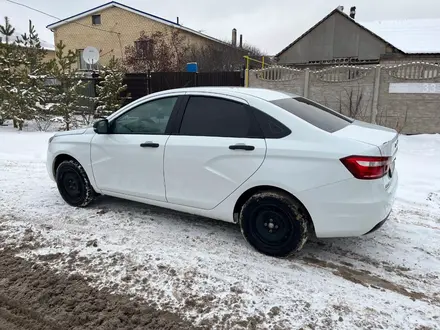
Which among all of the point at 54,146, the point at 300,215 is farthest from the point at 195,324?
the point at 54,146

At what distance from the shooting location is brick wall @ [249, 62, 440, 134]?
346 inches

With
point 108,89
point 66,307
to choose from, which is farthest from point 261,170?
point 108,89

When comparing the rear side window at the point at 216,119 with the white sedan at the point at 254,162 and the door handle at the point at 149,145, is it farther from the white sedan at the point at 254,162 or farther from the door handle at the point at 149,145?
the door handle at the point at 149,145

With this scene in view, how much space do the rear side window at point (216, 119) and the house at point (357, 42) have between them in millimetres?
18692

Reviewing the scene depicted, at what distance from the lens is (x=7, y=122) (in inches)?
529

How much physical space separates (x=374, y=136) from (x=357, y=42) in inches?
883

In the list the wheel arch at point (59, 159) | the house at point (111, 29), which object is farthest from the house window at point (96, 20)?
the wheel arch at point (59, 159)

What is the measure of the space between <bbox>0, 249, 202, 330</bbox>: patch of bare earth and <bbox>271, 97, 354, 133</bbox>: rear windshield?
214cm

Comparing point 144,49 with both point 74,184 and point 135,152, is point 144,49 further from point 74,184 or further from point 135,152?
point 135,152

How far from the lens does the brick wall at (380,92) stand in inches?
346

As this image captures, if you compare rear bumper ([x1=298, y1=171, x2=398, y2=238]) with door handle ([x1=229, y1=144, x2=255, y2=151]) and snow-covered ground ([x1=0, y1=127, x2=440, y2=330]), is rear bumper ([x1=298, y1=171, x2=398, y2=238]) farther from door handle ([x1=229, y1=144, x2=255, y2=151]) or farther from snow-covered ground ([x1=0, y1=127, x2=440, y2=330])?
door handle ([x1=229, y1=144, x2=255, y2=151])

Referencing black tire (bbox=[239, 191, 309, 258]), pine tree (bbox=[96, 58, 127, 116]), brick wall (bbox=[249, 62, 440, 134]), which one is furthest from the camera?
pine tree (bbox=[96, 58, 127, 116])

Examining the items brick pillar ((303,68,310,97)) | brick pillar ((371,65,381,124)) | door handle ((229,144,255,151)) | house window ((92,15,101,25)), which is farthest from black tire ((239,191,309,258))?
house window ((92,15,101,25))

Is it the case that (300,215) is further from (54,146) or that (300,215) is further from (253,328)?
(54,146)
